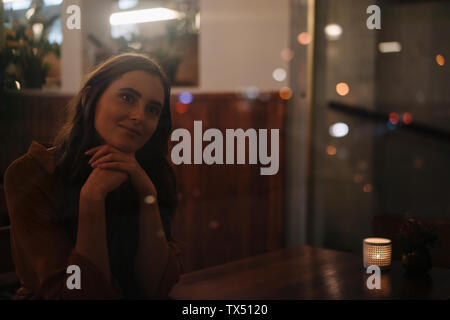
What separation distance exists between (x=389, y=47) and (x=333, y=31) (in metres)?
0.34

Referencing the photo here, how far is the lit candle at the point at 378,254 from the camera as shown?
1.58 m

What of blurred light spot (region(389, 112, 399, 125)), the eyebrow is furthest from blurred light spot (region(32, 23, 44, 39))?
blurred light spot (region(389, 112, 399, 125))

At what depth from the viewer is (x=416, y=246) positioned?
60.9 inches

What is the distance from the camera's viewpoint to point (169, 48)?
2947 millimetres

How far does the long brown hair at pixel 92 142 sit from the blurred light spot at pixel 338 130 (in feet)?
5.64

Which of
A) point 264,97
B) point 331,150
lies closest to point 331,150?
point 331,150

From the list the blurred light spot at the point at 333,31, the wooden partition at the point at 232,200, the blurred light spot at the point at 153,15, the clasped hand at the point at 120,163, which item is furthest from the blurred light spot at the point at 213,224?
the clasped hand at the point at 120,163

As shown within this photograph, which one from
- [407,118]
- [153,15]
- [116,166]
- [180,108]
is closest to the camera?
[116,166]

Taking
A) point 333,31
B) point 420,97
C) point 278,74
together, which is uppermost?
point 333,31

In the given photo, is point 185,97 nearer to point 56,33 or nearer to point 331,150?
point 331,150

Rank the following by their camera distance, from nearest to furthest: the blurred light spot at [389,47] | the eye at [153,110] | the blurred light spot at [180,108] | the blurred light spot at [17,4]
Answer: the eye at [153,110] → the blurred light spot at [17,4] → the blurred light spot at [180,108] → the blurred light spot at [389,47]

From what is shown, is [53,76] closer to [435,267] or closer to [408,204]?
[435,267]

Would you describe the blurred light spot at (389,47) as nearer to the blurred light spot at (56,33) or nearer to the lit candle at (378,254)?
the lit candle at (378,254)

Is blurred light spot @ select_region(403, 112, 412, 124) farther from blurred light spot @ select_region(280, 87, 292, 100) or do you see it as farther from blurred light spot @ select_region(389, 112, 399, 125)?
blurred light spot @ select_region(280, 87, 292, 100)
